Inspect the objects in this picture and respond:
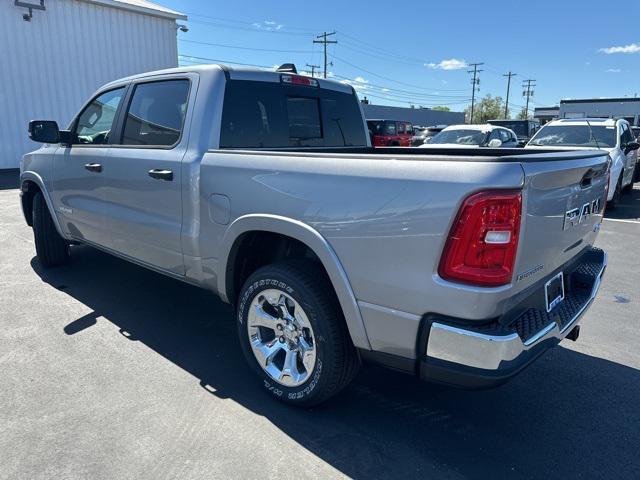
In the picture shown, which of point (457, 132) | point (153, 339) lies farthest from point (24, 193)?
point (457, 132)

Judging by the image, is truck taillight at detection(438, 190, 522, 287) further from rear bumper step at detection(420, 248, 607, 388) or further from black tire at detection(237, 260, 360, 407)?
black tire at detection(237, 260, 360, 407)

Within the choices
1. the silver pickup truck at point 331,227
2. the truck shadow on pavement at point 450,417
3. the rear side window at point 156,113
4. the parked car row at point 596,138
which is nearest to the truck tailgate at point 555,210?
the silver pickup truck at point 331,227

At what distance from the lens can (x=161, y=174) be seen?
3.16m

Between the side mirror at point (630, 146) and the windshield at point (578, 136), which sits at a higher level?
the windshield at point (578, 136)

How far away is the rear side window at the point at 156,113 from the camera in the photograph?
10.7ft

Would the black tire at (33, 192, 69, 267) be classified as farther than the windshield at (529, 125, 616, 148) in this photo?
No

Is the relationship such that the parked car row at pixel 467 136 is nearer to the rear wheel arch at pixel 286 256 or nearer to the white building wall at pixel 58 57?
the rear wheel arch at pixel 286 256

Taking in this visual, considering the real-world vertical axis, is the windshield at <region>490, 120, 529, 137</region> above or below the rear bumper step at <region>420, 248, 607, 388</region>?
above

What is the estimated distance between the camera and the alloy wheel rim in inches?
104

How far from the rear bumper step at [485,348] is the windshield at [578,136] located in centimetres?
847

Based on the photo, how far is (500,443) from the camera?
250cm

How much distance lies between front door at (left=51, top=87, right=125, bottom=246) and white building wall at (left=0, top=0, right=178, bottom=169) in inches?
546

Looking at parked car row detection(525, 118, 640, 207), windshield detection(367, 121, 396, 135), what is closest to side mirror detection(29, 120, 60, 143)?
parked car row detection(525, 118, 640, 207)

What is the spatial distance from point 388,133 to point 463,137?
1097 centimetres
